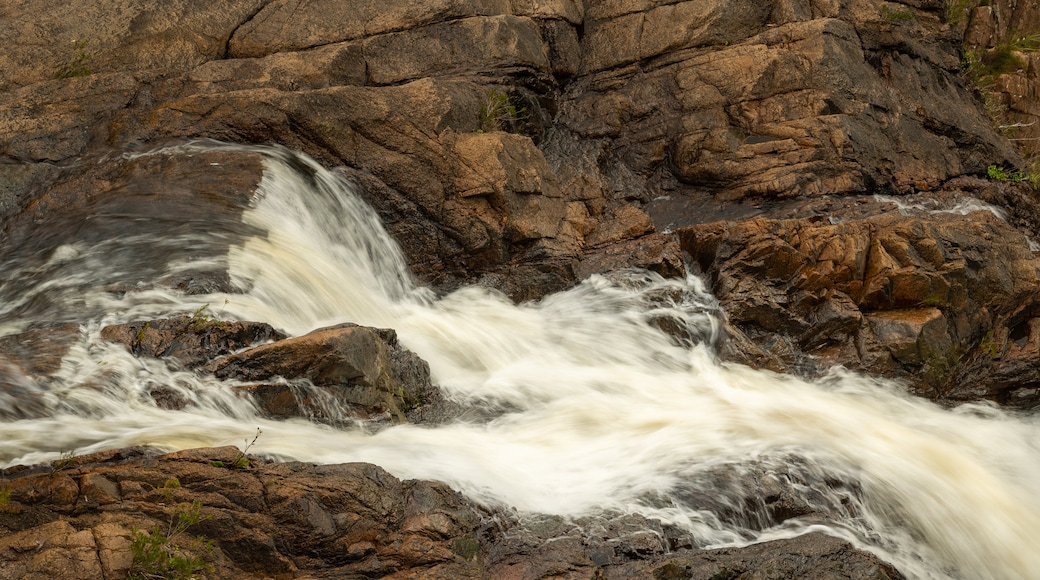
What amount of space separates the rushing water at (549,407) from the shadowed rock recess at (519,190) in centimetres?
22

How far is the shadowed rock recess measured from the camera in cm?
516

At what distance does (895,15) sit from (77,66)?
9.74 metres

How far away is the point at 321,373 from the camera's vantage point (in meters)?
6.36

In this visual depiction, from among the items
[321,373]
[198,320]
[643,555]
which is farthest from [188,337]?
[643,555]

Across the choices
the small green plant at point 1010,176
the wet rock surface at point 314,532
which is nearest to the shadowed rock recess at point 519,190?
the wet rock surface at point 314,532

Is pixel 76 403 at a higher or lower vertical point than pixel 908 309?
higher

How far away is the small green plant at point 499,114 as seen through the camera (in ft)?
34.3

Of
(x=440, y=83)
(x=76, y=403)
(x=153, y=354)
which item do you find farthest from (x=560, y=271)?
(x=76, y=403)

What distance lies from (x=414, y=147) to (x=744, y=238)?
11.3 ft

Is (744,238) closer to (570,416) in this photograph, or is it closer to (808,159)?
(808,159)

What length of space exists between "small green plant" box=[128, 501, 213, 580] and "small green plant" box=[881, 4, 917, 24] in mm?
10729

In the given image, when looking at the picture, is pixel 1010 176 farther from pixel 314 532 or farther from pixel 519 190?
pixel 314 532

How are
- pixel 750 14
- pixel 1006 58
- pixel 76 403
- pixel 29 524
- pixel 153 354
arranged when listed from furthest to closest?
1. pixel 1006 58
2. pixel 750 14
3. pixel 153 354
4. pixel 76 403
5. pixel 29 524

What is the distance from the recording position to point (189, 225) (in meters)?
7.99
